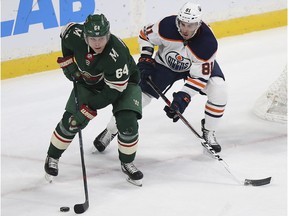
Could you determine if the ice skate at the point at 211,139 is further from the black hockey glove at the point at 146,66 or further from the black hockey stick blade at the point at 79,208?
the black hockey stick blade at the point at 79,208

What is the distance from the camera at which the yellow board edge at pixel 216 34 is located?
17.9 feet

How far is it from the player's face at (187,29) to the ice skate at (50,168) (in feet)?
3.13

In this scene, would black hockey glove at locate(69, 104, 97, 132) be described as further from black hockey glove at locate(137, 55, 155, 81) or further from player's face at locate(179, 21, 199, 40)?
player's face at locate(179, 21, 199, 40)

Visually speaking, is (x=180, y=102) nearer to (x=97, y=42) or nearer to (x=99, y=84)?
(x=99, y=84)

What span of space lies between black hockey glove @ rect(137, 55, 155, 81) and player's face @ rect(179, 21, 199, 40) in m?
0.25

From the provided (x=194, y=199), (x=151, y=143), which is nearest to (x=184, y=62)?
(x=151, y=143)

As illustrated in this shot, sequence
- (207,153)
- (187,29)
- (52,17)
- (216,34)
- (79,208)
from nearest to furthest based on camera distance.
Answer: (79,208) → (187,29) → (207,153) → (52,17) → (216,34)

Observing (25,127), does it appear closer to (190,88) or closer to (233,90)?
(190,88)

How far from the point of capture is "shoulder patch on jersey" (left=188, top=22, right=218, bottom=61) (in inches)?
157

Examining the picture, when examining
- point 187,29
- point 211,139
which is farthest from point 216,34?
point 187,29

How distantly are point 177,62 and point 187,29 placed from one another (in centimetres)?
25

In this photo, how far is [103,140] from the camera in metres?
4.23

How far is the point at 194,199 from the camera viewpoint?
11.9 feet

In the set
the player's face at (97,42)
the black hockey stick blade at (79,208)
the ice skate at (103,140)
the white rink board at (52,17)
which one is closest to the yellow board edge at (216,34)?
the white rink board at (52,17)
